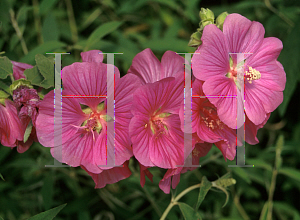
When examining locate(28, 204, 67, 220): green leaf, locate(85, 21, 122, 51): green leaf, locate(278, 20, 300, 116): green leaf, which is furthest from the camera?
locate(278, 20, 300, 116): green leaf

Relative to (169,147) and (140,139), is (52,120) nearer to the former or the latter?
(140,139)

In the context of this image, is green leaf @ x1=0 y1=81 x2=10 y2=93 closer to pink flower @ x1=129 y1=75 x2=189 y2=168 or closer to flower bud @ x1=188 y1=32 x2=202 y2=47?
pink flower @ x1=129 y1=75 x2=189 y2=168

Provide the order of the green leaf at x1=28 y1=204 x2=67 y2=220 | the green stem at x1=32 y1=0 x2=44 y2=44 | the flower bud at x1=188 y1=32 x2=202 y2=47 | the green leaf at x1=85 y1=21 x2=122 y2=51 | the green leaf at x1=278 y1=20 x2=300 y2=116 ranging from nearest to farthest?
1. the green leaf at x1=28 y1=204 x2=67 y2=220
2. the flower bud at x1=188 y1=32 x2=202 y2=47
3. the green leaf at x1=85 y1=21 x2=122 y2=51
4. the green leaf at x1=278 y1=20 x2=300 y2=116
5. the green stem at x1=32 y1=0 x2=44 y2=44

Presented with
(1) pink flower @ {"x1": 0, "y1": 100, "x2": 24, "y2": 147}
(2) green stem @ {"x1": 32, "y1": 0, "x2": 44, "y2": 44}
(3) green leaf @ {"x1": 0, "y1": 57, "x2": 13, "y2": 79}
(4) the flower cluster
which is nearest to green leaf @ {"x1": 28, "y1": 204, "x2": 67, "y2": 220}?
(4) the flower cluster

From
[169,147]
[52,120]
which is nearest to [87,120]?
[52,120]

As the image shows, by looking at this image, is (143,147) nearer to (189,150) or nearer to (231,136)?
(189,150)

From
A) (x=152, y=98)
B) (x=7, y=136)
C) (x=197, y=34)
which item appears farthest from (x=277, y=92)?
(x=7, y=136)
